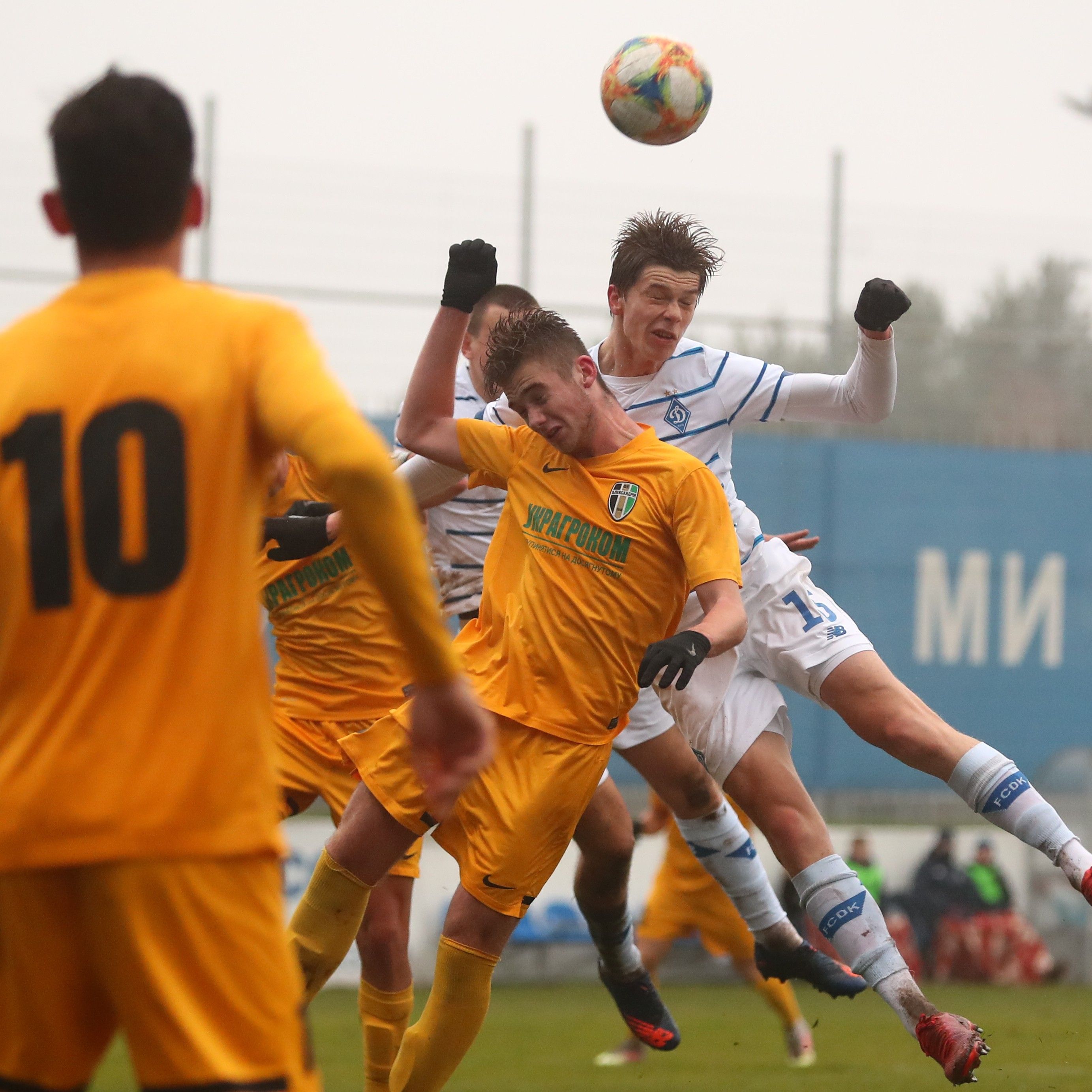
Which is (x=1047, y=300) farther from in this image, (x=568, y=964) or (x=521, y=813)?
(x=521, y=813)

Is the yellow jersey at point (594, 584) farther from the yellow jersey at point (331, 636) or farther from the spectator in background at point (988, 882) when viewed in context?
the spectator in background at point (988, 882)

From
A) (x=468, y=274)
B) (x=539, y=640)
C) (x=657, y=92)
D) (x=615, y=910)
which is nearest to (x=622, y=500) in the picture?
(x=539, y=640)

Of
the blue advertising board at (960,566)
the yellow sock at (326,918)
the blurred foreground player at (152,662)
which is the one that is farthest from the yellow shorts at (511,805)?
the blue advertising board at (960,566)

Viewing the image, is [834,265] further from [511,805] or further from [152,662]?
[152,662]

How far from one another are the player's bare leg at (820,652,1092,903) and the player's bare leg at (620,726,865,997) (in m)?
0.75

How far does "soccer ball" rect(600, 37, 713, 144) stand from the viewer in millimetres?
5426

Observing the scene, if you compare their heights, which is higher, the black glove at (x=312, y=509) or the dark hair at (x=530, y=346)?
the dark hair at (x=530, y=346)

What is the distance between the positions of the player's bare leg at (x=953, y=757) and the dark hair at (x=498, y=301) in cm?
203

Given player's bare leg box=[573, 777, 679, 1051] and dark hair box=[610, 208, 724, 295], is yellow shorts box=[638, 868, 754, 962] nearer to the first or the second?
player's bare leg box=[573, 777, 679, 1051]

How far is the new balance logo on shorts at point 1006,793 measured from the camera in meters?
4.94

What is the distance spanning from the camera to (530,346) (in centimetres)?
447

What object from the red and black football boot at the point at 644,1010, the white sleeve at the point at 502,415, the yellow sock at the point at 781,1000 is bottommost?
the yellow sock at the point at 781,1000

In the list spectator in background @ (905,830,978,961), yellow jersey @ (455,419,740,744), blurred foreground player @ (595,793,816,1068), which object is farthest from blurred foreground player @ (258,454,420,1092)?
spectator in background @ (905,830,978,961)

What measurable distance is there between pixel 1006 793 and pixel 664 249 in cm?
197
